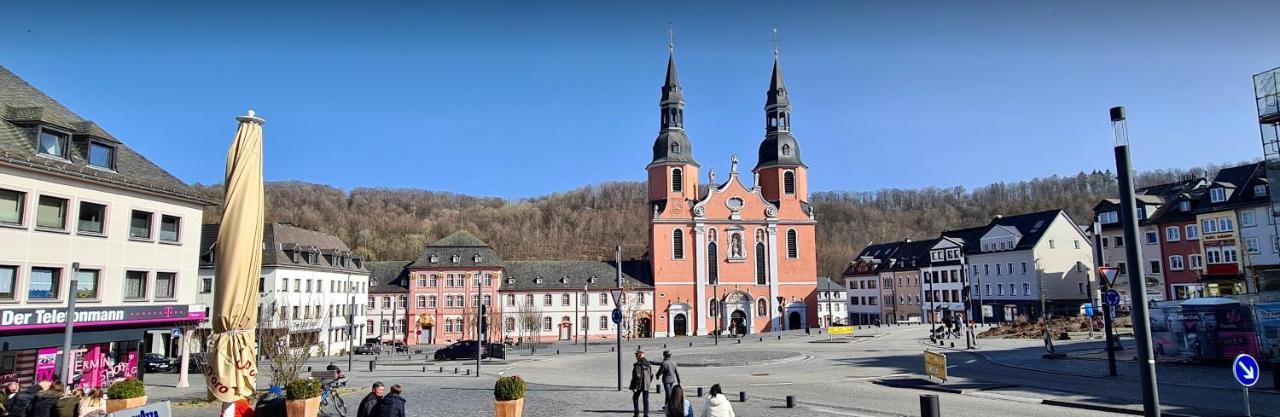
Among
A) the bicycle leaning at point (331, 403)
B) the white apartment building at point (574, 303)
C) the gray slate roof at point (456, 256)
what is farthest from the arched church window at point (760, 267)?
the bicycle leaning at point (331, 403)

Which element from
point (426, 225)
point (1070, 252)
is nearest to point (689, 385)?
point (1070, 252)

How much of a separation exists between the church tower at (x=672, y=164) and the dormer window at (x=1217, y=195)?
41.7 m

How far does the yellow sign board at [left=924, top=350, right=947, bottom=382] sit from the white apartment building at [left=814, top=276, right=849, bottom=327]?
72482mm

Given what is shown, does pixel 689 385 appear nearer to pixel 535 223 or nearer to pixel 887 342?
pixel 887 342

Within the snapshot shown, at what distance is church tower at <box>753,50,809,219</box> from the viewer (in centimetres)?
7769

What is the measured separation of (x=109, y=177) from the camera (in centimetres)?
2591

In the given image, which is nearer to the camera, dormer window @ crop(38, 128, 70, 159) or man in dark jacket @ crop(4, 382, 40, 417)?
man in dark jacket @ crop(4, 382, 40, 417)

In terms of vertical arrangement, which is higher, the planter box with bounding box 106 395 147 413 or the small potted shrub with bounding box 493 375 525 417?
the small potted shrub with bounding box 493 375 525 417

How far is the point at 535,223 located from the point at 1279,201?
474ft

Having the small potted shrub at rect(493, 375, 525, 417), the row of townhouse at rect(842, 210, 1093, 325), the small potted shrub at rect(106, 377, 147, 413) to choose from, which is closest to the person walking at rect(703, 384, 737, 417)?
the small potted shrub at rect(493, 375, 525, 417)

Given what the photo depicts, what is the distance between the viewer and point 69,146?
993 inches

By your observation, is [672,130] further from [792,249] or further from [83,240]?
[83,240]

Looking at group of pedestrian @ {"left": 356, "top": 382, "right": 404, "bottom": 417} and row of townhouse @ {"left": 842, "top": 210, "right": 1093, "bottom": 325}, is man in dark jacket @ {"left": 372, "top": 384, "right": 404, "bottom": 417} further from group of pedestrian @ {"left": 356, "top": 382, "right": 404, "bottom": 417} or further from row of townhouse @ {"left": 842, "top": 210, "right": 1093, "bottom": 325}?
row of townhouse @ {"left": 842, "top": 210, "right": 1093, "bottom": 325}

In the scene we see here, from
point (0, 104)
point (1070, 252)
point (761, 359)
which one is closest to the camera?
point (0, 104)
